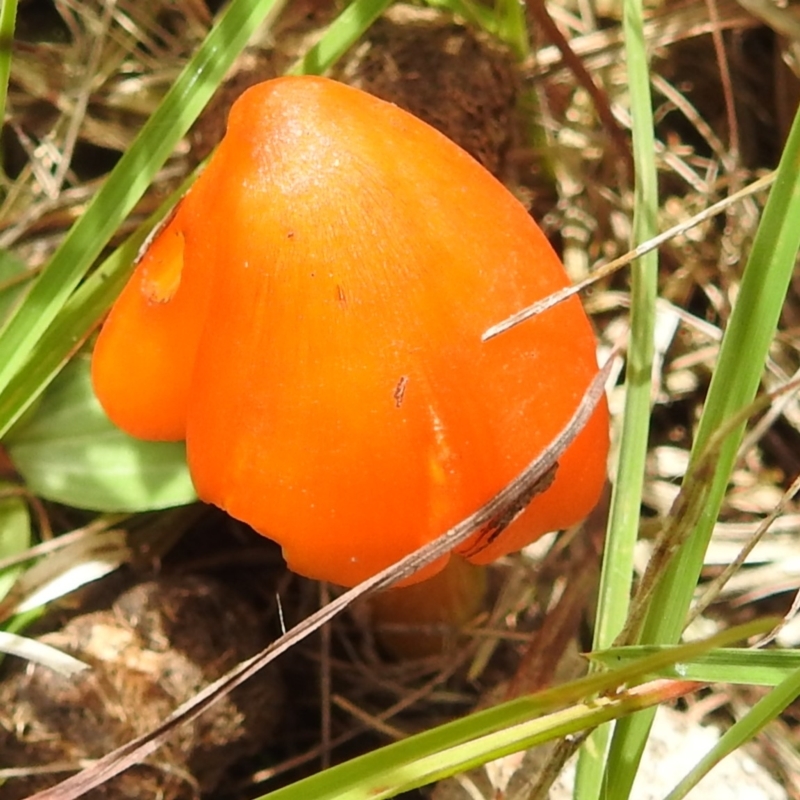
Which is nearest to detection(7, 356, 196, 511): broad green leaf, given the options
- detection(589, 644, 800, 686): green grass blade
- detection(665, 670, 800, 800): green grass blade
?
detection(589, 644, 800, 686): green grass blade

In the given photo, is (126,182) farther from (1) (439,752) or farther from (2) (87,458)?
(1) (439,752)

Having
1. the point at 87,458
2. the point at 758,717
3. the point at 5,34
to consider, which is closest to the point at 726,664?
the point at 758,717

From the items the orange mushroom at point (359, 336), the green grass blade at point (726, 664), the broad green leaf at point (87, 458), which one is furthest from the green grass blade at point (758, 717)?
the broad green leaf at point (87, 458)

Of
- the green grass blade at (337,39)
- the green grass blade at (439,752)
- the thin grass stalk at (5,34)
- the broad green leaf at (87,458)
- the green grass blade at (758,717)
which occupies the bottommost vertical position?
the green grass blade at (758,717)

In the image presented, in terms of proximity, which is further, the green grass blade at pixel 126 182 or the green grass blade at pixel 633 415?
the green grass blade at pixel 126 182

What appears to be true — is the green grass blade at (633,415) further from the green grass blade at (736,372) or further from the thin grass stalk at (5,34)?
the thin grass stalk at (5,34)

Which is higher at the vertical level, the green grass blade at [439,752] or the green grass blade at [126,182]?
the green grass blade at [126,182]

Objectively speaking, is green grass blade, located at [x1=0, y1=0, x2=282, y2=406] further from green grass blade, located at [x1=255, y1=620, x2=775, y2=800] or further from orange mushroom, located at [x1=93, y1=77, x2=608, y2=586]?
green grass blade, located at [x1=255, y1=620, x2=775, y2=800]
